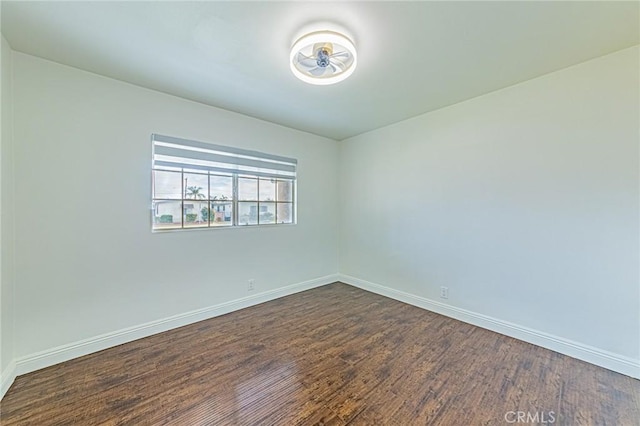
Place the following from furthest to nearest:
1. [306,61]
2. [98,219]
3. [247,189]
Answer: [247,189] < [98,219] < [306,61]

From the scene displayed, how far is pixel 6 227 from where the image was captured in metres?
1.85

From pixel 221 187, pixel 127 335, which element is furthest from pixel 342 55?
pixel 127 335

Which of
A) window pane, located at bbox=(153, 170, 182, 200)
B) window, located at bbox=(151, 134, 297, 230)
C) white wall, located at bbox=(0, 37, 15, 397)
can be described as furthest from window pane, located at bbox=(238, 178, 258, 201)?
white wall, located at bbox=(0, 37, 15, 397)

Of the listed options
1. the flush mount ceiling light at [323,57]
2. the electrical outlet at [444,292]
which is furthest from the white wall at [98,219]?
the electrical outlet at [444,292]

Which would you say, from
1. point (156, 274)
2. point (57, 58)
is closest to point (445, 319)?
point (156, 274)

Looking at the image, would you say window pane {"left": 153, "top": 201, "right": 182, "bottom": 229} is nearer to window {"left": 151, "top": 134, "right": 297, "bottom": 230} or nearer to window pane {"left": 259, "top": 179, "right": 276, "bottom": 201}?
window {"left": 151, "top": 134, "right": 297, "bottom": 230}

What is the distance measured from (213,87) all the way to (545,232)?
3479 mm

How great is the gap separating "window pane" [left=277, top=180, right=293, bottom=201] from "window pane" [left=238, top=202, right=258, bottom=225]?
1.44ft

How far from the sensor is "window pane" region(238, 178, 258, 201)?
10.9 ft

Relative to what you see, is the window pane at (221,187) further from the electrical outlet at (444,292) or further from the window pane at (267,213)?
the electrical outlet at (444,292)

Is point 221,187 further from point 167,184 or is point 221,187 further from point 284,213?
point 284,213

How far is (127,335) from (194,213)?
52.5 inches

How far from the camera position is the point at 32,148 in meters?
2.05

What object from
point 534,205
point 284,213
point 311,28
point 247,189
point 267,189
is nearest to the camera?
point 311,28
